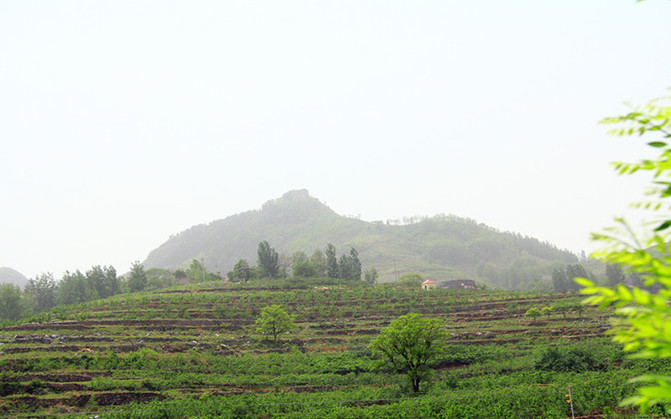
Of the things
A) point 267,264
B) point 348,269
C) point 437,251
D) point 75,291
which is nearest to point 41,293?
point 75,291

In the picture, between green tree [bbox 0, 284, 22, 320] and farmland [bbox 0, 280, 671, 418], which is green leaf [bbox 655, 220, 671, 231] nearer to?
farmland [bbox 0, 280, 671, 418]

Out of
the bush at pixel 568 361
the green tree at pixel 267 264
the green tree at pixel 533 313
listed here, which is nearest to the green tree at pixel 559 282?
the green tree at pixel 533 313

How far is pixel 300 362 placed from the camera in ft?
93.3

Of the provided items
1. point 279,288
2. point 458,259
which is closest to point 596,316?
point 279,288

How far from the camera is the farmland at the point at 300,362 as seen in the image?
1720cm

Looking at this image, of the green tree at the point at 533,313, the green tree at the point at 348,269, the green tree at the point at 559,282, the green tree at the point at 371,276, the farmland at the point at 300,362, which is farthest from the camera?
the green tree at the point at 371,276

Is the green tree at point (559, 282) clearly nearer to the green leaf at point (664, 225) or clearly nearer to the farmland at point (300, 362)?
the farmland at point (300, 362)

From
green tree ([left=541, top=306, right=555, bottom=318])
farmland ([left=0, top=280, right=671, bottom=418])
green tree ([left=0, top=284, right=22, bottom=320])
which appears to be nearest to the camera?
farmland ([left=0, top=280, right=671, bottom=418])

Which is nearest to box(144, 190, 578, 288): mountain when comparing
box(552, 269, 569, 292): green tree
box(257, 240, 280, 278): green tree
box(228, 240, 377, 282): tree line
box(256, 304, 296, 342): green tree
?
box(552, 269, 569, 292): green tree

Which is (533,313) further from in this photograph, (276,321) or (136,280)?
(136,280)

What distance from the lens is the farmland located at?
1720 cm

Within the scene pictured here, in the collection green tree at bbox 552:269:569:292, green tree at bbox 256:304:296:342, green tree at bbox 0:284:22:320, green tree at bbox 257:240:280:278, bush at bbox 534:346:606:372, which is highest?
green tree at bbox 257:240:280:278

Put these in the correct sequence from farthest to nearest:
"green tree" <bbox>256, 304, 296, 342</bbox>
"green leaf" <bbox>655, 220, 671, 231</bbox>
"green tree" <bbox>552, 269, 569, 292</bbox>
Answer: "green tree" <bbox>552, 269, 569, 292</bbox> < "green tree" <bbox>256, 304, 296, 342</bbox> < "green leaf" <bbox>655, 220, 671, 231</bbox>

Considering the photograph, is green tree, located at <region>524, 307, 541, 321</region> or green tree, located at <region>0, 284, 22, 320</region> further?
green tree, located at <region>0, 284, 22, 320</region>
